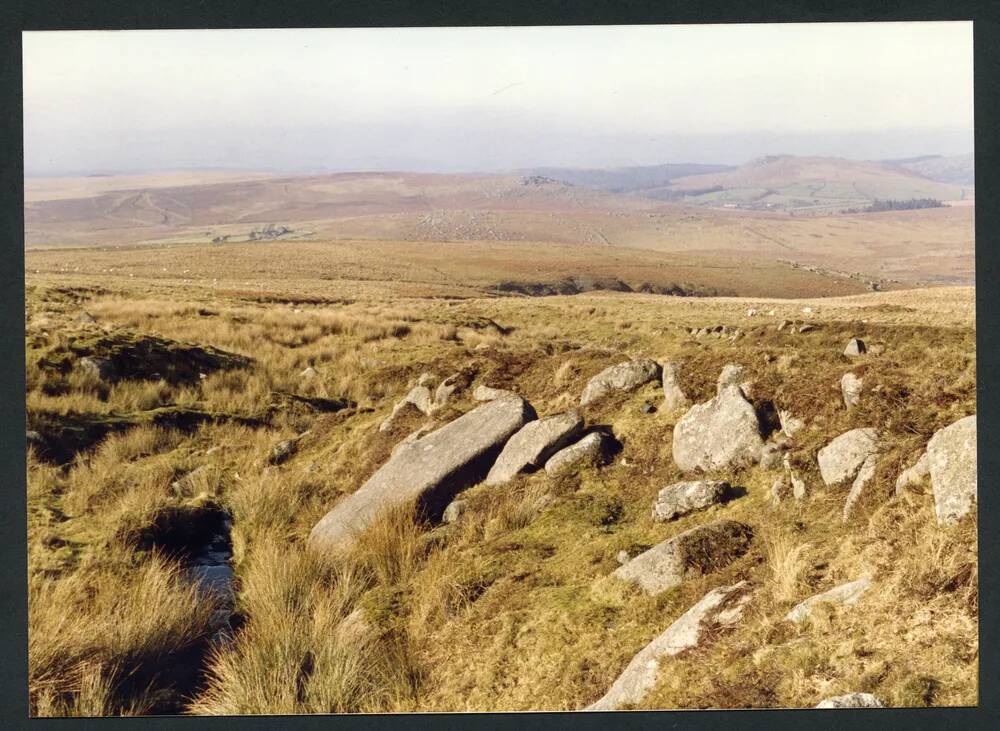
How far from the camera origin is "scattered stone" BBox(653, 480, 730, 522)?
7.72m

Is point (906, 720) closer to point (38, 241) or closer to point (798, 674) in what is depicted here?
point (798, 674)

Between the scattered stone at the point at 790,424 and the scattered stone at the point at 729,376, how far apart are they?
761 mm

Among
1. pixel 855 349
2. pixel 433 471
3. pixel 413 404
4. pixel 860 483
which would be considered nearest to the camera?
pixel 860 483

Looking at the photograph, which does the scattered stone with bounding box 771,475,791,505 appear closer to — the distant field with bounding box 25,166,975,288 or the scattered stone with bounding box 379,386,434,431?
the scattered stone with bounding box 379,386,434,431

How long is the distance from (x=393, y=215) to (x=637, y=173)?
149 ft

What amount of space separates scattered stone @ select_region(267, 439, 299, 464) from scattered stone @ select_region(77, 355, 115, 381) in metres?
3.40

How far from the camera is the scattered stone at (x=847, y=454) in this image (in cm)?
715

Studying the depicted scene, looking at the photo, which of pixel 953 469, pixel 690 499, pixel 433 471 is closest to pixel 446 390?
pixel 433 471

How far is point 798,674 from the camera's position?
5.74m

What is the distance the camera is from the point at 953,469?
6.31m

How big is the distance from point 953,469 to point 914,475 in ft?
0.97

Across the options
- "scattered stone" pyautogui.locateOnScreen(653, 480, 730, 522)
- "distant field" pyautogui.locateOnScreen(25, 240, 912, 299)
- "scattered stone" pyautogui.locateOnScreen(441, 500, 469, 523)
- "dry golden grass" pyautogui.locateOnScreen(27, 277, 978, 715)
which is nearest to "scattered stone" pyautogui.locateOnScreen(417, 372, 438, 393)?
"dry golden grass" pyautogui.locateOnScreen(27, 277, 978, 715)

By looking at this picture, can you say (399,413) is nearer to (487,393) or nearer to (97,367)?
(487,393)

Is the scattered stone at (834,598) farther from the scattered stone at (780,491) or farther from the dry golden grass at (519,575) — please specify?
the scattered stone at (780,491)
